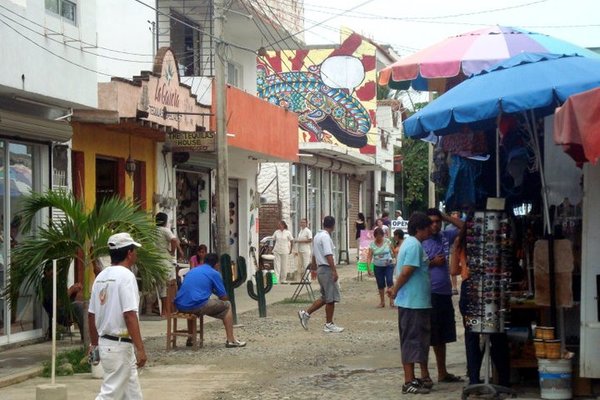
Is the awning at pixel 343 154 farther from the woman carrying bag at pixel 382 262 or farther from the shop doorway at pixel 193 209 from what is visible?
the woman carrying bag at pixel 382 262

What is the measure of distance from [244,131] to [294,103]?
47.0ft

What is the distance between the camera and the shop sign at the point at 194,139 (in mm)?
19375

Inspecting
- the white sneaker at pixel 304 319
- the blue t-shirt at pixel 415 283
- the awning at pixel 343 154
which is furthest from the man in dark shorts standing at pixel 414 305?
the awning at pixel 343 154

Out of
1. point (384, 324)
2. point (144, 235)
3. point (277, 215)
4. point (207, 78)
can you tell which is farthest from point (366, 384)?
point (277, 215)

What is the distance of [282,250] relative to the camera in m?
28.5

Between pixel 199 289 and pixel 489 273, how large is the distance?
537cm

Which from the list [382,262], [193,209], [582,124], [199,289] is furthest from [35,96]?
[193,209]

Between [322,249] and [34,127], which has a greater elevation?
[34,127]

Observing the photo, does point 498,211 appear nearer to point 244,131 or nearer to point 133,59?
point 133,59

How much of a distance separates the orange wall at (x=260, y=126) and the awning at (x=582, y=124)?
13647mm

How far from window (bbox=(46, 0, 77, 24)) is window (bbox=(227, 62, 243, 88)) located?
11.7 metres

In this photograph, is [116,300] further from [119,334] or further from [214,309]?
[214,309]

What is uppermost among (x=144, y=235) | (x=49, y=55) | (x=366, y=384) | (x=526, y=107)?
(x=49, y=55)

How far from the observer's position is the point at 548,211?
32.8ft
